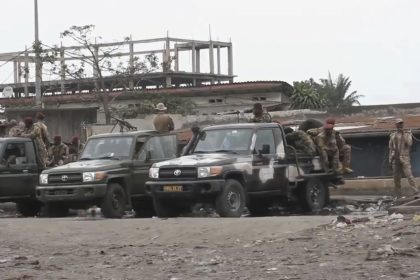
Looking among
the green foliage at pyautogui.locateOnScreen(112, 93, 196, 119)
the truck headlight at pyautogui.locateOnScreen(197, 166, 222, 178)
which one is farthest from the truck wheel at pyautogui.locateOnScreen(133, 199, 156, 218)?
the green foliage at pyautogui.locateOnScreen(112, 93, 196, 119)

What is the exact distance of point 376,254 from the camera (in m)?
8.12

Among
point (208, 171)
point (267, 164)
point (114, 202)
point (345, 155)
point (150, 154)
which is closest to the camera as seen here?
point (208, 171)

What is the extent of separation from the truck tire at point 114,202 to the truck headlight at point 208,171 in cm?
224

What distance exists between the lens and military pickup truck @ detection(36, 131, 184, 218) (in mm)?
13852

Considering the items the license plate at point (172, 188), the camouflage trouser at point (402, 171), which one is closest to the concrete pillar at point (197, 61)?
the camouflage trouser at point (402, 171)

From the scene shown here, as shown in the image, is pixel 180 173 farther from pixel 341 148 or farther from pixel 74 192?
pixel 341 148

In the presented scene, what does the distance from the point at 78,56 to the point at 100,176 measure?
62.8 feet

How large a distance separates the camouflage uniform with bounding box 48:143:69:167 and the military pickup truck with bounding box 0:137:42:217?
107 centimetres

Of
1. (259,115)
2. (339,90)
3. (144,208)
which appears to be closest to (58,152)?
(144,208)

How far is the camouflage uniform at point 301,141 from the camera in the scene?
15117 millimetres

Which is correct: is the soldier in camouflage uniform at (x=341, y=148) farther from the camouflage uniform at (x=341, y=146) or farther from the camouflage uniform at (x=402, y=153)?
the camouflage uniform at (x=402, y=153)

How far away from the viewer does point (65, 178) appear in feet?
45.8

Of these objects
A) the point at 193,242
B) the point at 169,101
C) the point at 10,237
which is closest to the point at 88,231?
the point at 10,237

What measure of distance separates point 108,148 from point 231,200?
11.0 ft
